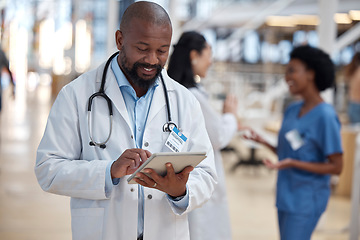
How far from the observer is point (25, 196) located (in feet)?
17.9

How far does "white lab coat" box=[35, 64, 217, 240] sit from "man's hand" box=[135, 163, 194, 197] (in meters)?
0.10

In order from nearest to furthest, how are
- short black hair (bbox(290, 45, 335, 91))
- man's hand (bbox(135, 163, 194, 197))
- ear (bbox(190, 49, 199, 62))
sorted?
man's hand (bbox(135, 163, 194, 197)) → ear (bbox(190, 49, 199, 62)) → short black hair (bbox(290, 45, 335, 91))

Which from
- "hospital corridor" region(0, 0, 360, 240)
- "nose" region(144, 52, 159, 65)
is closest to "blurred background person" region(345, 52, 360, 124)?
"hospital corridor" region(0, 0, 360, 240)

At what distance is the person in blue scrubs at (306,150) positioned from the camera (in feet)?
8.68

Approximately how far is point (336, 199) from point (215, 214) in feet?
12.1

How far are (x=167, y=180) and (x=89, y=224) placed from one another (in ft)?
1.05

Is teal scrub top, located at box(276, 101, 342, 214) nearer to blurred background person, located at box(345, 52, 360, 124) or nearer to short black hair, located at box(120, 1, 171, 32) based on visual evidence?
short black hair, located at box(120, 1, 171, 32)

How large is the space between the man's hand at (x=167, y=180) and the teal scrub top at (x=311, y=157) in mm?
1333

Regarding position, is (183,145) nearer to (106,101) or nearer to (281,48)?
(106,101)

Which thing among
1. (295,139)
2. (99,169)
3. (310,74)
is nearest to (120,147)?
(99,169)

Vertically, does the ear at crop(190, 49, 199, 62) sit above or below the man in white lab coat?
above

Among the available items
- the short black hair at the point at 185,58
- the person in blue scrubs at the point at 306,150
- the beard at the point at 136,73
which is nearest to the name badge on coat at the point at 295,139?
the person in blue scrubs at the point at 306,150

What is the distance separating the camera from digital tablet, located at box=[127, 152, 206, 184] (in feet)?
4.38

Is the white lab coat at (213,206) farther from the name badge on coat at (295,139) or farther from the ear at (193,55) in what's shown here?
the name badge on coat at (295,139)
